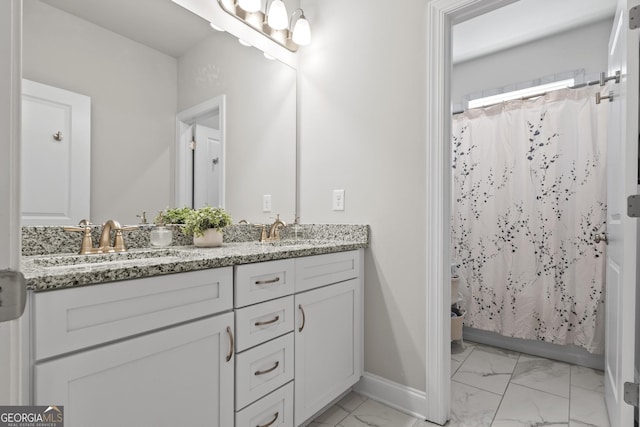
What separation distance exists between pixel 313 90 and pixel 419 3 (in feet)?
2.43

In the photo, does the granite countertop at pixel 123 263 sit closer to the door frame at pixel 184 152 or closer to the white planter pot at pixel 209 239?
the white planter pot at pixel 209 239

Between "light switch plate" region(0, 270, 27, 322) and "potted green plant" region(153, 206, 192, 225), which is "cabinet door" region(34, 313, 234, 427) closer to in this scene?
"light switch plate" region(0, 270, 27, 322)

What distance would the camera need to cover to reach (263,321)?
1.26m

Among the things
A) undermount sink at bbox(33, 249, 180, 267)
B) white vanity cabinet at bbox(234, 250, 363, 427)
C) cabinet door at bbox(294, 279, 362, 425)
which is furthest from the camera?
cabinet door at bbox(294, 279, 362, 425)

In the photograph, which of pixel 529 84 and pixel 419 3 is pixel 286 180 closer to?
pixel 419 3

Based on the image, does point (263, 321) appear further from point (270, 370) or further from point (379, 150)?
point (379, 150)

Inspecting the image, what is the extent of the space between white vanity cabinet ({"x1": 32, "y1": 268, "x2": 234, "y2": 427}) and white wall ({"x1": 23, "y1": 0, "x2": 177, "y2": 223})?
0.64 m

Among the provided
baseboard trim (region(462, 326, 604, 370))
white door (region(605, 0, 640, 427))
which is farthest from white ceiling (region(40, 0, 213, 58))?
baseboard trim (region(462, 326, 604, 370))

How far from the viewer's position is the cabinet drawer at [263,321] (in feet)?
3.86

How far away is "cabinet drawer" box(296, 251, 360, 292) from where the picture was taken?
1449mm

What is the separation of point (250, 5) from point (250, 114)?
1.84 feet

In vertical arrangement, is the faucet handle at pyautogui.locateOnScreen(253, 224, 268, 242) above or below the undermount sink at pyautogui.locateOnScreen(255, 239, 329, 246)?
above

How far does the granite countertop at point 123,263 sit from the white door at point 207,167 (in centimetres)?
31

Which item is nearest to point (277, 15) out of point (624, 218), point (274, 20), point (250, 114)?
point (274, 20)
